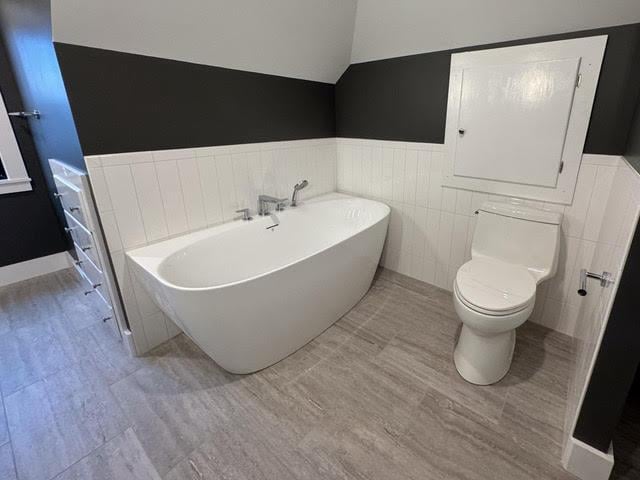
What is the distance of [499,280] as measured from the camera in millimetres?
1639

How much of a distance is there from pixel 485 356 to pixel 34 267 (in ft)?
11.7

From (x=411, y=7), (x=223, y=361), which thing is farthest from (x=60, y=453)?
(x=411, y=7)

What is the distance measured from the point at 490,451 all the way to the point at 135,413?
5.26 feet

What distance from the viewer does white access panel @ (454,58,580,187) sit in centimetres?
168

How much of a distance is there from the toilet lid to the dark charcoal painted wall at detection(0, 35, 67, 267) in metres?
3.34

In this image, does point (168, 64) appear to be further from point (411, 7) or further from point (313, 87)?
point (411, 7)

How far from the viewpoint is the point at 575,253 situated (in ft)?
5.96

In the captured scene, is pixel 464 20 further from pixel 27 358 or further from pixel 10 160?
pixel 10 160

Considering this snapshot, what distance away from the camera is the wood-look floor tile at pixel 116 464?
1.24 metres

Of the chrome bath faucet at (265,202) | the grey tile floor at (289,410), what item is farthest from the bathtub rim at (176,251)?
the grey tile floor at (289,410)

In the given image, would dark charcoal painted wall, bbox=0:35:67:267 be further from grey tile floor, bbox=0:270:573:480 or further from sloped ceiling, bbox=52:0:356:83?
sloped ceiling, bbox=52:0:356:83

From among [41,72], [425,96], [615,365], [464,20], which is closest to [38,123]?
[41,72]

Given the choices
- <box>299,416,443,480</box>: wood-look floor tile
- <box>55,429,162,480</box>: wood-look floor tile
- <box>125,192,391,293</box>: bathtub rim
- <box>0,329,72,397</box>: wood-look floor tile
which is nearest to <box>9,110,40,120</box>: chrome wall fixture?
<box>125,192,391,293</box>: bathtub rim

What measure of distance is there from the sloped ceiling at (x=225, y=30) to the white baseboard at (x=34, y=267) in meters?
2.24
